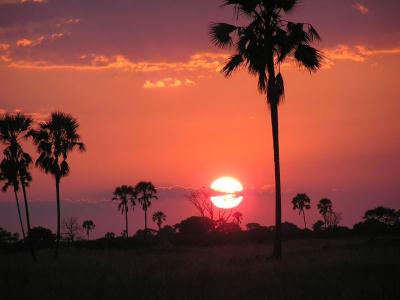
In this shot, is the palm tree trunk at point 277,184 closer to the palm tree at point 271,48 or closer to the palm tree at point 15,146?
the palm tree at point 271,48

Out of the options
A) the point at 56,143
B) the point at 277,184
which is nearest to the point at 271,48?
the point at 277,184

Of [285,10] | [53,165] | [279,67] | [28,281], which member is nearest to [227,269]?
[28,281]

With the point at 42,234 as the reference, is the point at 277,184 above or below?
above

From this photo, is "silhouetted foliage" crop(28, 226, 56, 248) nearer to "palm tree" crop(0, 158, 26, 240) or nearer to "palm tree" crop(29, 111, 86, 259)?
"palm tree" crop(0, 158, 26, 240)

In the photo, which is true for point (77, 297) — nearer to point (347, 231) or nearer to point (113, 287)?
point (113, 287)

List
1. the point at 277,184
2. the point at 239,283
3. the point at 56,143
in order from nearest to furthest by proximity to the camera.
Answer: the point at 239,283
the point at 277,184
the point at 56,143

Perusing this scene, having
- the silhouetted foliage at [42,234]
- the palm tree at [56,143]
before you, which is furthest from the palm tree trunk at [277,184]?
the silhouetted foliage at [42,234]

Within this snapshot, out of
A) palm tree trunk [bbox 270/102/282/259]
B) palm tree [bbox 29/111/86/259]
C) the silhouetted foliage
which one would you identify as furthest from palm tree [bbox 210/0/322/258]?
the silhouetted foliage

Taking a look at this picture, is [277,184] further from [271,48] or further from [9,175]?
[9,175]

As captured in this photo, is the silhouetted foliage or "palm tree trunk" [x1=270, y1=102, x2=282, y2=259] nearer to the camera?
"palm tree trunk" [x1=270, y1=102, x2=282, y2=259]

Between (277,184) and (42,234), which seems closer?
(277,184)

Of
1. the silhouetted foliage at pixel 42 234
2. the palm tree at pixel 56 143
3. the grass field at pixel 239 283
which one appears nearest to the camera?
the grass field at pixel 239 283

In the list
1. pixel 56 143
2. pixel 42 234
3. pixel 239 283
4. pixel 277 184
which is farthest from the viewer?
pixel 42 234

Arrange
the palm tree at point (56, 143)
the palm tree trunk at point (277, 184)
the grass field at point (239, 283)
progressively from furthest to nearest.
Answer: the palm tree at point (56, 143), the palm tree trunk at point (277, 184), the grass field at point (239, 283)
